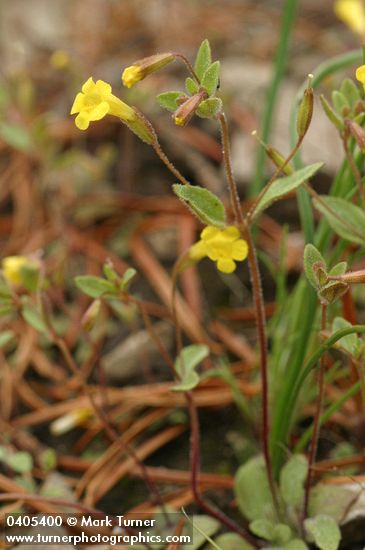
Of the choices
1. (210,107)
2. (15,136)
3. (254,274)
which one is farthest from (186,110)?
(15,136)

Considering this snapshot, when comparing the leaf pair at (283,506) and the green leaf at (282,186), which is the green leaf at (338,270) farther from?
the leaf pair at (283,506)

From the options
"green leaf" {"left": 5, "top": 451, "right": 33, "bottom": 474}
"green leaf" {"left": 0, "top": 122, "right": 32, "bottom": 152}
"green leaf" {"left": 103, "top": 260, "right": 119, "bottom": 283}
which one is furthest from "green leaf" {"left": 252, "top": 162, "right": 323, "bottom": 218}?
"green leaf" {"left": 0, "top": 122, "right": 32, "bottom": 152}

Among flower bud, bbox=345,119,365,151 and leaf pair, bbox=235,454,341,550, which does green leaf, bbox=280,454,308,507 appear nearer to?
leaf pair, bbox=235,454,341,550

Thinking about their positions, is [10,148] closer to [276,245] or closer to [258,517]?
[276,245]

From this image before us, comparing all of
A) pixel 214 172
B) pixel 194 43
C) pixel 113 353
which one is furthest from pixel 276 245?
pixel 194 43

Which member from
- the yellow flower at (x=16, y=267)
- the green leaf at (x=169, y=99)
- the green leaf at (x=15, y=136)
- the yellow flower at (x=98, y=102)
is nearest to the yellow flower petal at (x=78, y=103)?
the yellow flower at (x=98, y=102)

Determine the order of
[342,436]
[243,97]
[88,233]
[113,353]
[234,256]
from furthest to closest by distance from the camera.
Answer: [243,97]
[88,233]
[113,353]
[342,436]
[234,256]
